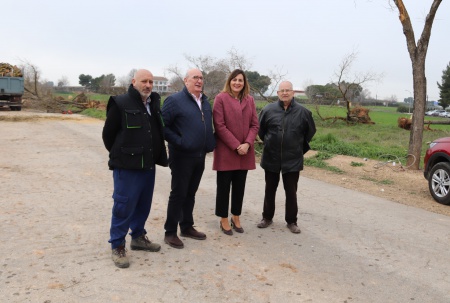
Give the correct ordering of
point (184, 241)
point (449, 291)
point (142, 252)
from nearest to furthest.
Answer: point (449, 291) → point (142, 252) → point (184, 241)

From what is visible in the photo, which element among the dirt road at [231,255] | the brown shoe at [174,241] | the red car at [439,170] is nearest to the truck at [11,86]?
the dirt road at [231,255]

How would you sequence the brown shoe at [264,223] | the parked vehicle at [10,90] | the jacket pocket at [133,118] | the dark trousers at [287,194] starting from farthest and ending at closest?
the parked vehicle at [10,90] < the brown shoe at [264,223] < the dark trousers at [287,194] < the jacket pocket at [133,118]

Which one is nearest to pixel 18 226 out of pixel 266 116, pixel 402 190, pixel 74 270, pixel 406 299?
pixel 74 270

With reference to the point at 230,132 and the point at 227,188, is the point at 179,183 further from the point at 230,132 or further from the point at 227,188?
the point at 230,132

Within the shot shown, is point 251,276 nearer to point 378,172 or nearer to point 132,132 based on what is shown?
point 132,132

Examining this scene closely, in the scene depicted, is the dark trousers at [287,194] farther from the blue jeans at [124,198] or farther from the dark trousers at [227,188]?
the blue jeans at [124,198]

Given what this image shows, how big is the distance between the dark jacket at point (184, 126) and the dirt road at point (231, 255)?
107cm

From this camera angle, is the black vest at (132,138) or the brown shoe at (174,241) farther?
the brown shoe at (174,241)

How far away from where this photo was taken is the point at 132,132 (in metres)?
3.85

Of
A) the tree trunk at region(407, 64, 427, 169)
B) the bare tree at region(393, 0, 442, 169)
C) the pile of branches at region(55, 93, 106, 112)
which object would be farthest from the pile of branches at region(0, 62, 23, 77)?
the tree trunk at region(407, 64, 427, 169)

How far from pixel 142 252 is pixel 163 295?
3.19ft

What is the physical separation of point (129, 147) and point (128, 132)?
0.14 metres

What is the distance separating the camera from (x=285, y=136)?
506 centimetres

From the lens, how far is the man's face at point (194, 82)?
442 cm
